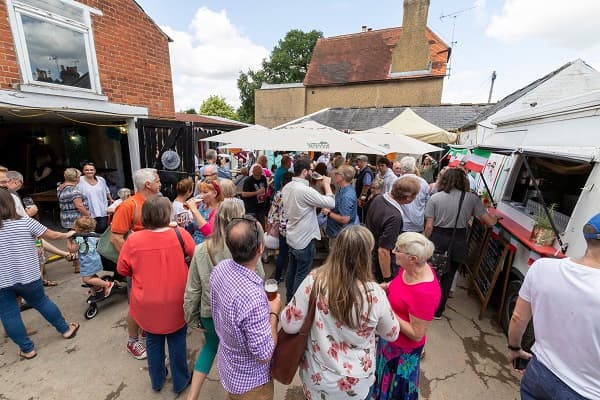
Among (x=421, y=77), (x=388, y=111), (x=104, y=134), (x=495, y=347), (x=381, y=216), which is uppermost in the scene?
(x=421, y=77)

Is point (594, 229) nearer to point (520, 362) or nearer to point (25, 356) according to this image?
point (520, 362)

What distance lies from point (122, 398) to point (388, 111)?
1549 centimetres

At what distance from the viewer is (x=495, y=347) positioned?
3.17 meters

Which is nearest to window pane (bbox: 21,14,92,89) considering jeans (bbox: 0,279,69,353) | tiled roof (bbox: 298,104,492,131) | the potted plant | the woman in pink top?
jeans (bbox: 0,279,69,353)

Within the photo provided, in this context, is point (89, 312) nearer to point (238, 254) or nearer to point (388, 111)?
point (238, 254)

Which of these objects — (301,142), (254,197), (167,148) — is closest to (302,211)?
(301,142)

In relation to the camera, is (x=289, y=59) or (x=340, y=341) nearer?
(x=340, y=341)

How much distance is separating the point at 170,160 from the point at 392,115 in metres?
11.9

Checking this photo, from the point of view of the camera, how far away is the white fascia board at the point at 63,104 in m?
4.35

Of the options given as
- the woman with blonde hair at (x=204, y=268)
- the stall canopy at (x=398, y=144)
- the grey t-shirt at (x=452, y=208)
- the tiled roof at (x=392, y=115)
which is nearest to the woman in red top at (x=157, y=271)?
the woman with blonde hair at (x=204, y=268)

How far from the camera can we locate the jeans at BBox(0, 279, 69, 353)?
2557 mm

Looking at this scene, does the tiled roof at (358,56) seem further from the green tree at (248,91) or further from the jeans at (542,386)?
the jeans at (542,386)

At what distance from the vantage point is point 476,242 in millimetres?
4273

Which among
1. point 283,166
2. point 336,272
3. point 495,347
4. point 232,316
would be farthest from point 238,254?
point 283,166
